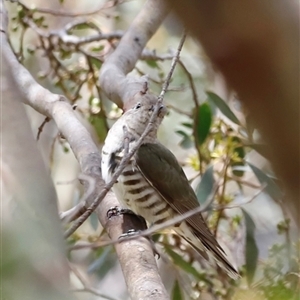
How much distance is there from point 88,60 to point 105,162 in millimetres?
931

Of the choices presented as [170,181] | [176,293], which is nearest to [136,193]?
[170,181]

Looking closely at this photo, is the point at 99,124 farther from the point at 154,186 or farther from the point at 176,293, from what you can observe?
the point at 176,293

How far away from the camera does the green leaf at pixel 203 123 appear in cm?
246

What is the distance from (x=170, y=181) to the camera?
223 centimetres

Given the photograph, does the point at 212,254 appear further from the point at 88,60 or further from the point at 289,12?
the point at 289,12

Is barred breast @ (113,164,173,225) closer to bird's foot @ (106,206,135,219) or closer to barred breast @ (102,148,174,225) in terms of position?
barred breast @ (102,148,174,225)

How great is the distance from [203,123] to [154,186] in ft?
1.47

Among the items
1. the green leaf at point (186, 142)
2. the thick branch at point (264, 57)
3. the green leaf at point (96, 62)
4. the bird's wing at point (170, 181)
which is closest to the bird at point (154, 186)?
the bird's wing at point (170, 181)

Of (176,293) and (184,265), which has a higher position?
(184,265)

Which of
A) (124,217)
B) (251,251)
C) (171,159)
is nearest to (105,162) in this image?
(124,217)

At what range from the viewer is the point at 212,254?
7.02 ft

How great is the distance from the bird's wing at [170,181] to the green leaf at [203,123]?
23cm

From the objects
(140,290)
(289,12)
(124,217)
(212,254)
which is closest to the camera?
(289,12)

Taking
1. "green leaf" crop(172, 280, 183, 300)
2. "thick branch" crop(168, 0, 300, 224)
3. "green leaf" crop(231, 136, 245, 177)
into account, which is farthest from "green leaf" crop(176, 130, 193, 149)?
"thick branch" crop(168, 0, 300, 224)
